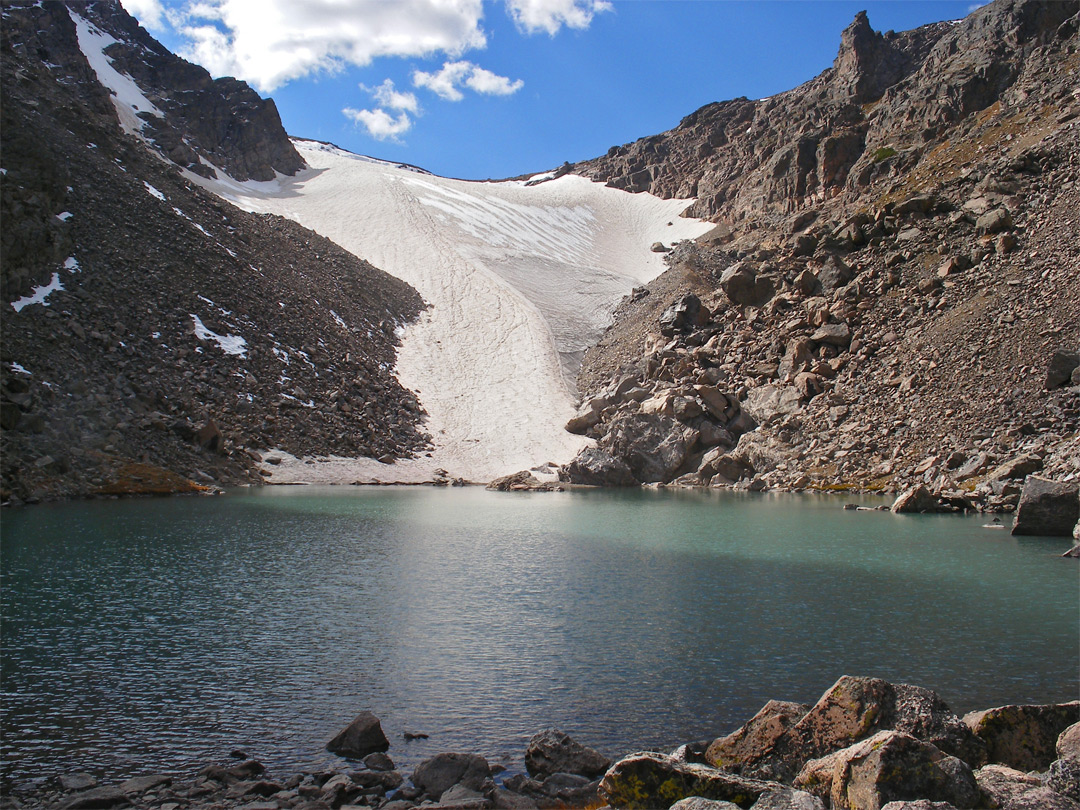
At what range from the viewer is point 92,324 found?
3247cm

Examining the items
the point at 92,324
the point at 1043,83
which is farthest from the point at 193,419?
the point at 1043,83

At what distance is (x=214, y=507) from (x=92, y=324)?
14.2 meters

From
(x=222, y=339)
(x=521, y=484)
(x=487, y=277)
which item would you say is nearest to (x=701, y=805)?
(x=521, y=484)

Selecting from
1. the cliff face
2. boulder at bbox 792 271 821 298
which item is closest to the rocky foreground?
boulder at bbox 792 271 821 298

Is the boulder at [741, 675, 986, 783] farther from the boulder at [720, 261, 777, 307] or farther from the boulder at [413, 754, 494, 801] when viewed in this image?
the boulder at [720, 261, 777, 307]

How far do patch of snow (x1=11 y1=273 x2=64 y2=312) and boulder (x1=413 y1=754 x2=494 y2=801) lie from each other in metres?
31.4

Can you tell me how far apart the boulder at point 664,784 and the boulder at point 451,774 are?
→ 1045 millimetres

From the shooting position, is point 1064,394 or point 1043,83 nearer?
point 1064,394

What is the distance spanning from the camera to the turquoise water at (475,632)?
7285mm

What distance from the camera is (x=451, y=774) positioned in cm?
618

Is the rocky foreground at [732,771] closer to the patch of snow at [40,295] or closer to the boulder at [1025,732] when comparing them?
the boulder at [1025,732]

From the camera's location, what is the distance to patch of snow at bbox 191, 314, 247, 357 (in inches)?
1502

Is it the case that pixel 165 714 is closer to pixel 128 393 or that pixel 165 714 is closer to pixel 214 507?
pixel 214 507

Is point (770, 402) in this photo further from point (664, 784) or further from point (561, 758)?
point (664, 784)
